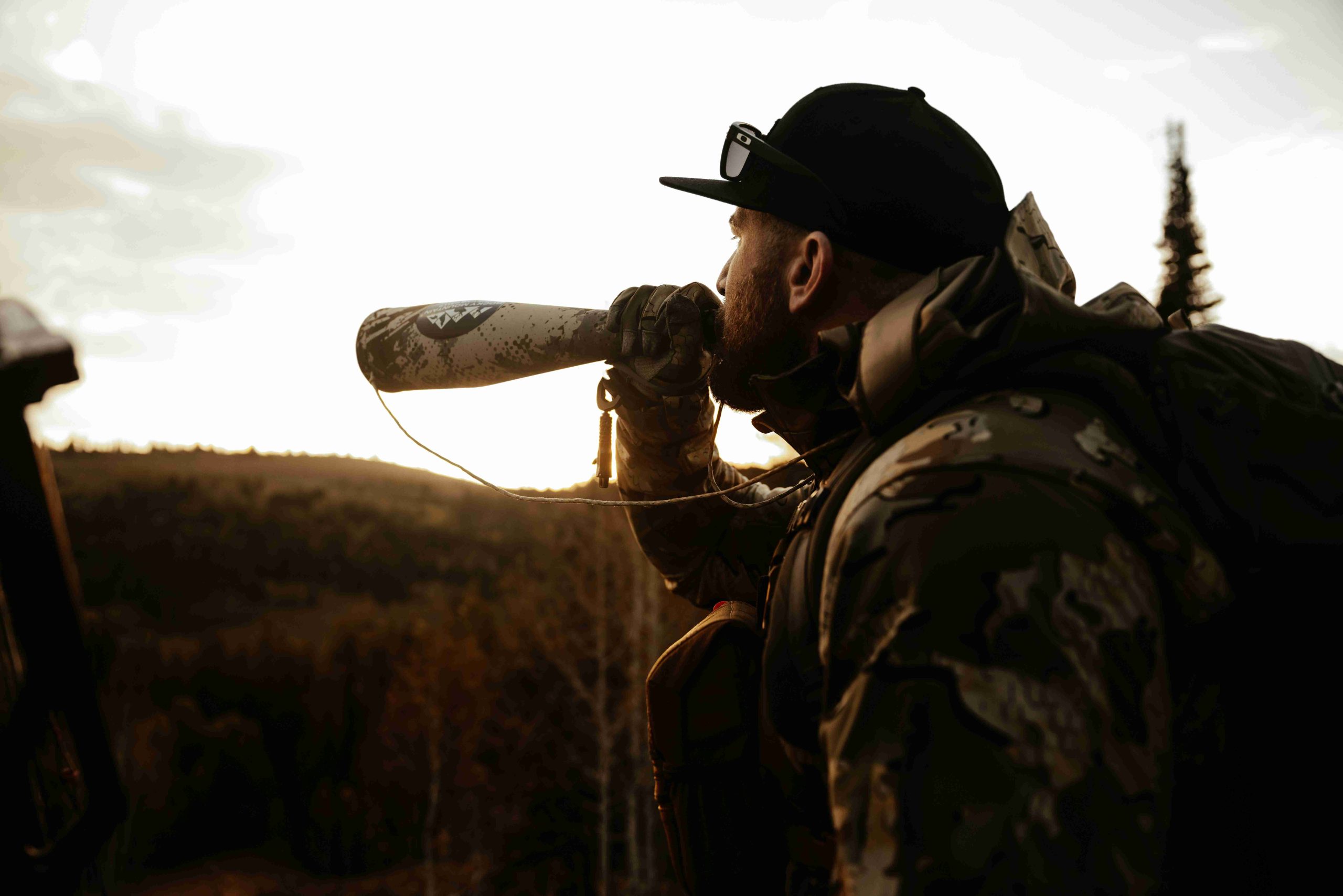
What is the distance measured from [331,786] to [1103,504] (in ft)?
123

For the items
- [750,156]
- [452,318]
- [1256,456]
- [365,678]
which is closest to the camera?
[1256,456]

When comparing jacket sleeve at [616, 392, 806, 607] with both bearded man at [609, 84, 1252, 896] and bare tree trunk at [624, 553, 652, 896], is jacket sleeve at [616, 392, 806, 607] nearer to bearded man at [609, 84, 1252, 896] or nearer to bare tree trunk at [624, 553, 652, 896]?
bearded man at [609, 84, 1252, 896]

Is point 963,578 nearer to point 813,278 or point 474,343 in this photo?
point 813,278

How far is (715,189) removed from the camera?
2.50 metres

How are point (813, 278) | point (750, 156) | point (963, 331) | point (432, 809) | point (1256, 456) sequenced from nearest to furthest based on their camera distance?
point (1256, 456), point (963, 331), point (813, 278), point (750, 156), point (432, 809)

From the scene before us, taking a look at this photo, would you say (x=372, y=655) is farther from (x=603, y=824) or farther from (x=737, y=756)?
(x=737, y=756)

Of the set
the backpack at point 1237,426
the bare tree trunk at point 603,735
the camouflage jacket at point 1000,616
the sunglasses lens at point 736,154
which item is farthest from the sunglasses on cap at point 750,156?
the bare tree trunk at point 603,735

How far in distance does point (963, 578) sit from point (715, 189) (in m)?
1.64

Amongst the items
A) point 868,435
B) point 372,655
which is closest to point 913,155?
point 868,435

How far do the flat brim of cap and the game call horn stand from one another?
50cm

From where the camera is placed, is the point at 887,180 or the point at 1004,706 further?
the point at 887,180

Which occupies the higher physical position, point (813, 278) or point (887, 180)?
point (887, 180)

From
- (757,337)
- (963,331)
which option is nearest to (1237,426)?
(963,331)

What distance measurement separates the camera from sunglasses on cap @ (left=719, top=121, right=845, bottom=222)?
222cm
